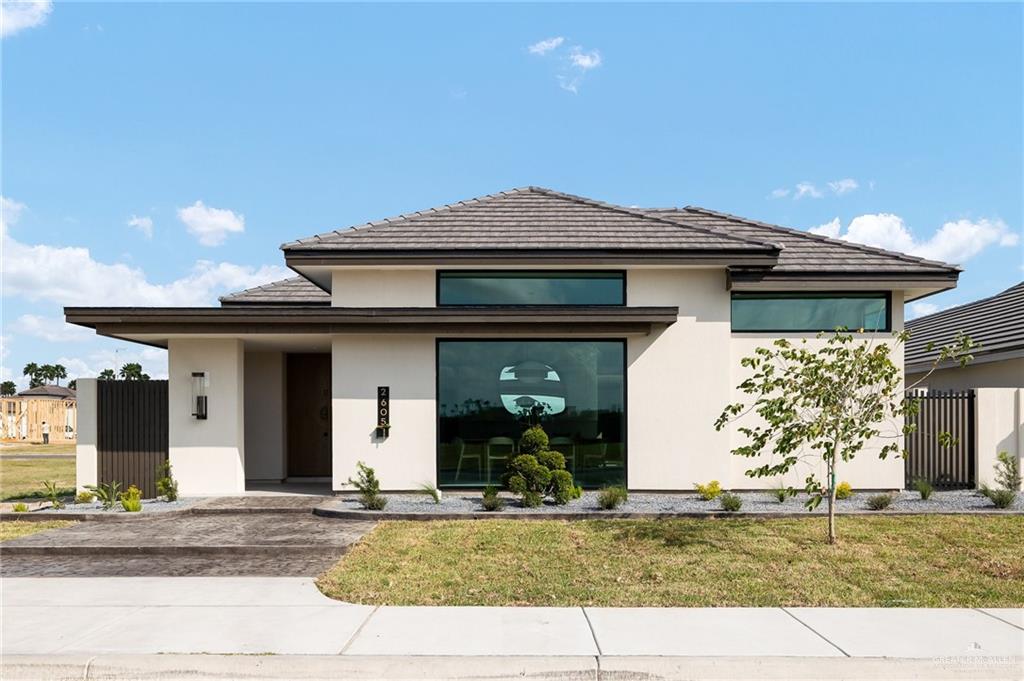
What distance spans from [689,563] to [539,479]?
12.4ft

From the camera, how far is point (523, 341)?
13477 millimetres

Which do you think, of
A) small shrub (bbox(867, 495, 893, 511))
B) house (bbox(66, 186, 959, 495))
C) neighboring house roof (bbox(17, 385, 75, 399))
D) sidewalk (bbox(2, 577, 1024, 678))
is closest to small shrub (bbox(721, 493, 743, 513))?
house (bbox(66, 186, 959, 495))

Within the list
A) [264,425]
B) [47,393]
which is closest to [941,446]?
[264,425]

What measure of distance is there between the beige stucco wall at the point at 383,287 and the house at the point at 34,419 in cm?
3799

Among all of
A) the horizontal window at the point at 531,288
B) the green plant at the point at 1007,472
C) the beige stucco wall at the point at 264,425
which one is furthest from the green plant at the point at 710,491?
the beige stucco wall at the point at 264,425

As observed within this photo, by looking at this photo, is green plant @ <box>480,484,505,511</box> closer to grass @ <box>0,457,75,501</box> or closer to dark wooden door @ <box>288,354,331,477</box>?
dark wooden door @ <box>288,354,331,477</box>

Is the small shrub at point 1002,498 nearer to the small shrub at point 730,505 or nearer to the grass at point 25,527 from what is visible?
the small shrub at point 730,505

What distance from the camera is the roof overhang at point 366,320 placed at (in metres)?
12.9

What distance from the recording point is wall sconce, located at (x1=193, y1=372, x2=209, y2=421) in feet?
44.7

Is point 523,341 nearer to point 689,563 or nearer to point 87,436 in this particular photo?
point 689,563

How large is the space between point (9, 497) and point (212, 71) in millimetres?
10263

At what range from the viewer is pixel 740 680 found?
18.0 feet

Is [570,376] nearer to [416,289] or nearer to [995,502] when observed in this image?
[416,289]

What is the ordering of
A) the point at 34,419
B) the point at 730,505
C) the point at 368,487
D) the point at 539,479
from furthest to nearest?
the point at 34,419 < the point at 368,487 < the point at 539,479 < the point at 730,505
